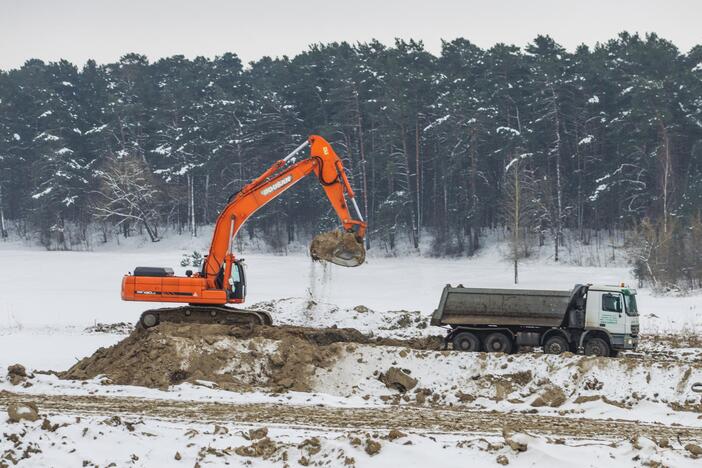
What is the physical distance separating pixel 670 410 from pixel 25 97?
73.6 m

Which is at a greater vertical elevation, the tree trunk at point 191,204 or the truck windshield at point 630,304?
the tree trunk at point 191,204

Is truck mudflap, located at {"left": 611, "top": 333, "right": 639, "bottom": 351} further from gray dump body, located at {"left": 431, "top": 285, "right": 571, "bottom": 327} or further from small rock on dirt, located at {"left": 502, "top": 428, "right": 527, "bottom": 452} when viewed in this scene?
small rock on dirt, located at {"left": 502, "top": 428, "right": 527, "bottom": 452}

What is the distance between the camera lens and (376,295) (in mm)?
44812

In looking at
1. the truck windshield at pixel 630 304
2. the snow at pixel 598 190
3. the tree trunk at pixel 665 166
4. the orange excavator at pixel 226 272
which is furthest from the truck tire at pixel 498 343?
the snow at pixel 598 190

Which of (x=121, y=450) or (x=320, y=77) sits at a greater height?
(x=320, y=77)

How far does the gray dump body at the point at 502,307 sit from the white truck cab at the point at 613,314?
2.31 ft

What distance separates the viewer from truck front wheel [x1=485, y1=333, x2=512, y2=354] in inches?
890

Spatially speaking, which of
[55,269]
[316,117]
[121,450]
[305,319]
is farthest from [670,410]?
[316,117]

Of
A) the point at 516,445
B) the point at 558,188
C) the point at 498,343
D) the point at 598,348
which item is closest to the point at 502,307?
the point at 498,343

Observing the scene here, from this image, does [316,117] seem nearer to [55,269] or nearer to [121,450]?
[55,269]

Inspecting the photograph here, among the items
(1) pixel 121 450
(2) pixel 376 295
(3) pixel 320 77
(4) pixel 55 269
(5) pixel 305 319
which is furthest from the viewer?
(3) pixel 320 77

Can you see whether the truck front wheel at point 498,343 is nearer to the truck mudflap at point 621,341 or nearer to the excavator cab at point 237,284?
the truck mudflap at point 621,341

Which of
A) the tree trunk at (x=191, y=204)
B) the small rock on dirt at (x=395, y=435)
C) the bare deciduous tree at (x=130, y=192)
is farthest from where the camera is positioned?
the tree trunk at (x=191, y=204)

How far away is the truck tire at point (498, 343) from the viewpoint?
74.1ft
